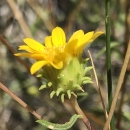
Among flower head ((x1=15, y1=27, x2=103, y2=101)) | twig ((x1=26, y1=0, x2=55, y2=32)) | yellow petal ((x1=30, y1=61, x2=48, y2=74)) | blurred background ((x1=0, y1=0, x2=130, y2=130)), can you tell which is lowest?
blurred background ((x1=0, y1=0, x2=130, y2=130))

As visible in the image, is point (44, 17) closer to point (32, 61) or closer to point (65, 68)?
point (32, 61)

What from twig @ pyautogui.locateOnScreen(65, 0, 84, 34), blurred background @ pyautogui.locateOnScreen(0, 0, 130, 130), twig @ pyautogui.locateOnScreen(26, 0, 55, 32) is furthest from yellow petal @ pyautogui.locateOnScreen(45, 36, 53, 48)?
twig @ pyautogui.locateOnScreen(65, 0, 84, 34)

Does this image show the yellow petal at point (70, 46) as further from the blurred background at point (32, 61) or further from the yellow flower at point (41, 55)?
the blurred background at point (32, 61)

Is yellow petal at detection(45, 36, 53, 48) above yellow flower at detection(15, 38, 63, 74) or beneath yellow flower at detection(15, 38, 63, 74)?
beneath

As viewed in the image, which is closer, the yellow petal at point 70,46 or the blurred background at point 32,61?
the yellow petal at point 70,46

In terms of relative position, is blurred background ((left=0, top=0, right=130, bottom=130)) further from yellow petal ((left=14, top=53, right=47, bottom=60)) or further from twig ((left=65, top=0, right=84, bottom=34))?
yellow petal ((left=14, top=53, right=47, bottom=60))

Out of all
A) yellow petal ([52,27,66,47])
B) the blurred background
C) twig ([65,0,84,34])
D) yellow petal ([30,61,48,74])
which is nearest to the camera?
yellow petal ([30,61,48,74])

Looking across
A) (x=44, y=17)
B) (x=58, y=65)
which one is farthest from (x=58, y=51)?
(x=44, y=17)

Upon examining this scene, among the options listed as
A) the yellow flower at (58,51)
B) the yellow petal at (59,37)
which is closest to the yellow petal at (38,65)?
the yellow flower at (58,51)

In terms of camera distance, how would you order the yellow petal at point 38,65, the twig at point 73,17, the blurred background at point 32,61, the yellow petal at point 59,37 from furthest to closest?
the twig at point 73,17 < the blurred background at point 32,61 < the yellow petal at point 59,37 < the yellow petal at point 38,65

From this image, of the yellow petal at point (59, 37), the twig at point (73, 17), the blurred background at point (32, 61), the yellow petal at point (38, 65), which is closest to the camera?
the yellow petal at point (38, 65)

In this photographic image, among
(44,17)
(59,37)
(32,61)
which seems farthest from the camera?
(32,61)

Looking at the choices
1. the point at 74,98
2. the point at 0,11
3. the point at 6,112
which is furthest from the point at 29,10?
the point at 74,98
